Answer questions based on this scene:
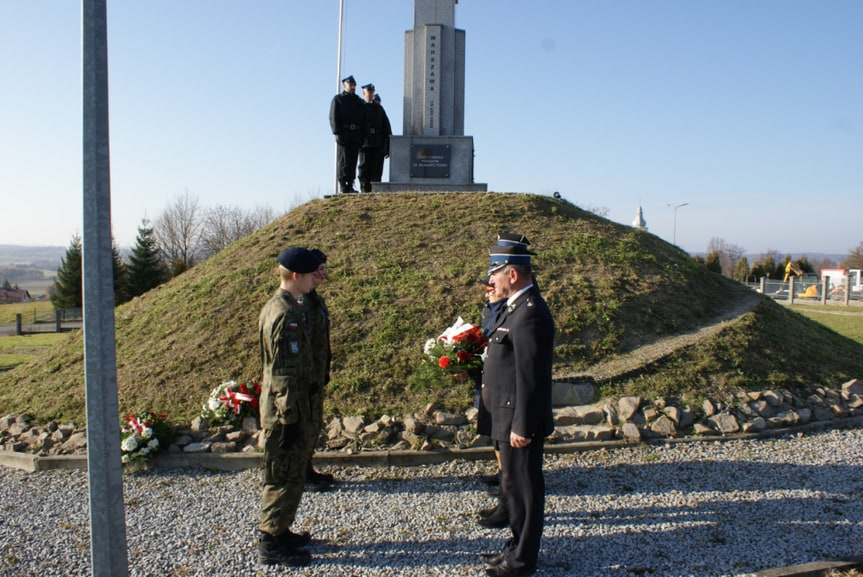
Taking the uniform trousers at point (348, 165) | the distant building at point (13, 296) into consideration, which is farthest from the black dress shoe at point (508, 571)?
the distant building at point (13, 296)

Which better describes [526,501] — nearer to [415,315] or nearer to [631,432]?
[631,432]

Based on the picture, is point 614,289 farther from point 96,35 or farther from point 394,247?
point 96,35

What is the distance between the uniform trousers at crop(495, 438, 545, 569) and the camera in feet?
12.1

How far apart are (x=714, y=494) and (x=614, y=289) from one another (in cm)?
440

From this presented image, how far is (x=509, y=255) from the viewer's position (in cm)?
401

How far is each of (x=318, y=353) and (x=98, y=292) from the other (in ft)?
5.86

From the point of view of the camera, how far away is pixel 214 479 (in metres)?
5.52

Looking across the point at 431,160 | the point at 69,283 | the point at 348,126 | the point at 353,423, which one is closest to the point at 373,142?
the point at 348,126

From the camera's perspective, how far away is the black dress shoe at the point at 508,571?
12.2 ft

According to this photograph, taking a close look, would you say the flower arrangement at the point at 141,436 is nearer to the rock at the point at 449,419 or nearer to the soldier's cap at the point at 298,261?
the rock at the point at 449,419

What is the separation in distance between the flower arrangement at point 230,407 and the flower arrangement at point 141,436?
46 centimetres

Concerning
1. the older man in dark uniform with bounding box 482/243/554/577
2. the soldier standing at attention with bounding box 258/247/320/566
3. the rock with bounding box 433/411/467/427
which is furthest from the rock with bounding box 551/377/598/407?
the soldier standing at attention with bounding box 258/247/320/566

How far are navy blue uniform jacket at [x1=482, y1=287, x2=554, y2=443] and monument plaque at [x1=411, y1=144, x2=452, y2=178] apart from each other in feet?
32.3

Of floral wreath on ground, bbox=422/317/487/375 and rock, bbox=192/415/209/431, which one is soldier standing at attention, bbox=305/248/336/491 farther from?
rock, bbox=192/415/209/431
